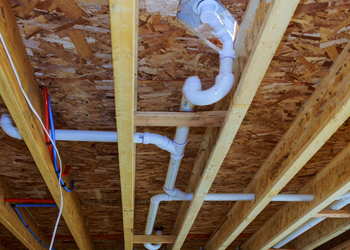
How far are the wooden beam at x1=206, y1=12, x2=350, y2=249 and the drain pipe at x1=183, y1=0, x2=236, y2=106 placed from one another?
2.19 ft

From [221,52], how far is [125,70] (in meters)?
0.53

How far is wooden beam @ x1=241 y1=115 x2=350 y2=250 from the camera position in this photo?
8.38ft

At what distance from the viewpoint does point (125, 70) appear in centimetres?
153

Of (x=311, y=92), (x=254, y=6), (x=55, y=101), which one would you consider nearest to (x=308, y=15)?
(x=254, y=6)

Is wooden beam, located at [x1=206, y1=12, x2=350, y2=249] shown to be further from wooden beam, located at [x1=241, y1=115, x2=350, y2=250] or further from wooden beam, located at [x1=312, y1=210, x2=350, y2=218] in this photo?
wooden beam, located at [x1=312, y1=210, x2=350, y2=218]

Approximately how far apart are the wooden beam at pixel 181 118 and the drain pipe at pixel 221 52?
257mm

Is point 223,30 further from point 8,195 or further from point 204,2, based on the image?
point 8,195

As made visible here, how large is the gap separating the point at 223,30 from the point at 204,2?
0.16 metres

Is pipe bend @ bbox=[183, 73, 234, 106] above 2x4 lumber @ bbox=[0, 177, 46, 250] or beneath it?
above

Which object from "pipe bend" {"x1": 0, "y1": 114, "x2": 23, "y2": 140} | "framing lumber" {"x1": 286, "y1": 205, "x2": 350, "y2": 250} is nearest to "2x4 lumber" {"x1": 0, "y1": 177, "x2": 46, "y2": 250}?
"pipe bend" {"x1": 0, "y1": 114, "x2": 23, "y2": 140}

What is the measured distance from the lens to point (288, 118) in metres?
2.39

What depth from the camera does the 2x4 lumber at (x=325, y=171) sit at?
1.88 metres

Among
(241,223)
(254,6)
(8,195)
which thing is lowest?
(241,223)

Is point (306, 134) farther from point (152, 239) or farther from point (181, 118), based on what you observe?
point (152, 239)
